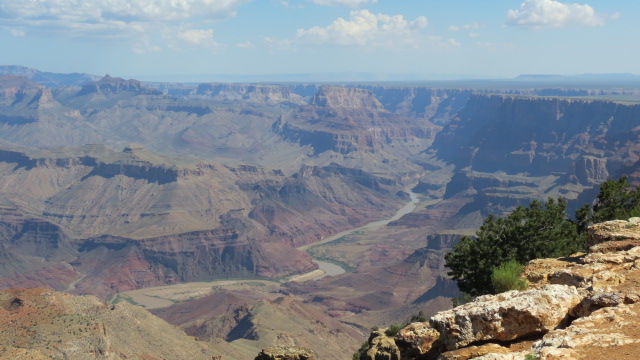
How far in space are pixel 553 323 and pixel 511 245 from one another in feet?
97.3

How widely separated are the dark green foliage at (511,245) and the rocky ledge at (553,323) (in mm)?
19792

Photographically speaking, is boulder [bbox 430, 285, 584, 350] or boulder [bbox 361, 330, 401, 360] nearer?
boulder [bbox 430, 285, 584, 350]

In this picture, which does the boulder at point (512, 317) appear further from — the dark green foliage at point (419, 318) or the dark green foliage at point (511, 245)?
the dark green foliage at point (419, 318)

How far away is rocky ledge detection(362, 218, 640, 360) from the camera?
1927cm

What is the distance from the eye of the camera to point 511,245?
167ft

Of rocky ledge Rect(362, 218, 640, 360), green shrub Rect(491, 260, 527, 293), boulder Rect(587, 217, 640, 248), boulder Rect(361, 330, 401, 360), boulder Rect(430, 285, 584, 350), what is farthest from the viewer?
boulder Rect(361, 330, 401, 360)

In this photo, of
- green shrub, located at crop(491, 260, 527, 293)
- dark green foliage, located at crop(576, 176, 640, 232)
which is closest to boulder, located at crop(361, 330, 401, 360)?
green shrub, located at crop(491, 260, 527, 293)

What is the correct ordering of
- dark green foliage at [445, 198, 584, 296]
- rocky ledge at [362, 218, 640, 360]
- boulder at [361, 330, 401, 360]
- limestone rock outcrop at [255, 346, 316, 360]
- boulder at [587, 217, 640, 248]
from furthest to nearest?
dark green foliage at [445, 198, 584, 296], limestone rock outcrop at [255, 346, 316, 360], boulder at [361, 330, 401, 360], boulder at [587, 217, 640, 248], rocky ledge at [362, 218, 640, 360]

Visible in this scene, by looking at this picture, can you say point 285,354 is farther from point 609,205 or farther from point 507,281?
point 609,205

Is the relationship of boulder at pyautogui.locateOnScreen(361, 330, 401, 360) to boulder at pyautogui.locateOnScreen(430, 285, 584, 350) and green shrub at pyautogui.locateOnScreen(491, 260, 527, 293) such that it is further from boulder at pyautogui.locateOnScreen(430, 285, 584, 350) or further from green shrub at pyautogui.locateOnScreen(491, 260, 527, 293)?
boulder at pyautogui.locateOnScreen(430, 285, 584, 350)

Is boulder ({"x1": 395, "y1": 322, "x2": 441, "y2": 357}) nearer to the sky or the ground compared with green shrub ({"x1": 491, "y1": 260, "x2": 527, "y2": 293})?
nearer to the ground

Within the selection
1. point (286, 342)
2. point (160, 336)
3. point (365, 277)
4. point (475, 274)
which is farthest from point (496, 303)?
point (365, 277)

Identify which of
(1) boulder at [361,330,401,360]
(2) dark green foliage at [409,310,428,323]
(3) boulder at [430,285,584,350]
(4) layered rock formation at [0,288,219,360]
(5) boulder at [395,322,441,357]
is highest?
(3) boulder at [430,285,584,350]

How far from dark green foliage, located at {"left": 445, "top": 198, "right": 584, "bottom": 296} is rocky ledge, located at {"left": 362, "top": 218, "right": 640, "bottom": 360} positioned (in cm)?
1979
